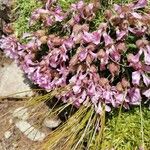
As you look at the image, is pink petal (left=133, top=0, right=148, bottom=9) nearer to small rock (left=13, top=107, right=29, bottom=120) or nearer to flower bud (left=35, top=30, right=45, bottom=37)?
flower bud (left=35, top=30, right=45, bottom=37)

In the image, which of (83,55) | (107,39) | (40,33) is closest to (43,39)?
(40,33)

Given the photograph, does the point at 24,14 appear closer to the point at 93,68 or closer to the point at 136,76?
the point at 93,68

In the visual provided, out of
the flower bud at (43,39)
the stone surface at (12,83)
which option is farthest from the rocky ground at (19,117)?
the flower bud at (43,39)

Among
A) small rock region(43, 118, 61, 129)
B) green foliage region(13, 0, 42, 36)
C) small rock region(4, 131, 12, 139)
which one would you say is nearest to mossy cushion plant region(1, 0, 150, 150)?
small rock region(43, 118, 61, 129)

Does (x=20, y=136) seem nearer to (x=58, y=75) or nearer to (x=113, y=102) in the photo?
(x=58, y=75)

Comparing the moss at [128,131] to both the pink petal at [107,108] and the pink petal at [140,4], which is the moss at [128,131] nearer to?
the pink petal at [107,108]

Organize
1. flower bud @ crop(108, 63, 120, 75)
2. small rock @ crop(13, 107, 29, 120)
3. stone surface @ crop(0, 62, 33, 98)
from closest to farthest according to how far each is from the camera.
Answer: flower bud @ crop(108, 63, 120, 75)
small rock @ crop(13, 107, 29, 120)
stone surface @ crop(0, 62, 33, 98)

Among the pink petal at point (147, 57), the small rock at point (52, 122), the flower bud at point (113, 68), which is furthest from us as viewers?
the small rock at point (52, 122)

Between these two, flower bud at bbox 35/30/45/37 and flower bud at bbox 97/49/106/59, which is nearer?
flower bud at bbox 97/49/106/59
